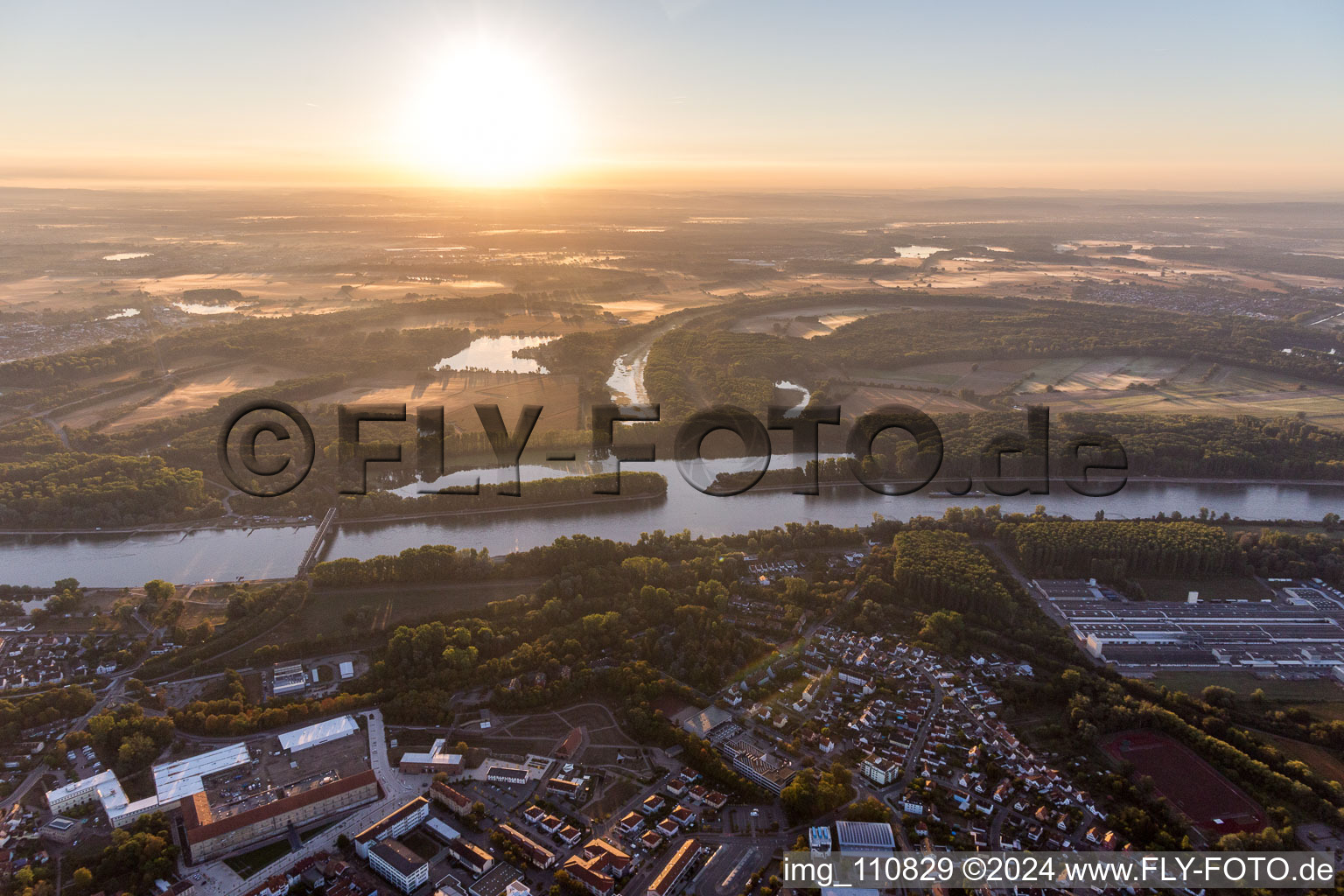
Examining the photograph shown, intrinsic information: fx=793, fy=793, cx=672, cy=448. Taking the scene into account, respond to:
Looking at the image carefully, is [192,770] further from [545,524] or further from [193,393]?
[193,393]

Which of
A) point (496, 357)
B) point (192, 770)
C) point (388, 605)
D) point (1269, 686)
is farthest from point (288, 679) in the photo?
point (496, 357)

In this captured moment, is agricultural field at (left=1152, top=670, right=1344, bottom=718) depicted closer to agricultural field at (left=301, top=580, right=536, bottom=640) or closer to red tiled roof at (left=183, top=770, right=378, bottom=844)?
agricultural field at (left=301, top=580, right=536, bottom=640)

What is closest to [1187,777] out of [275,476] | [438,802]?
[438,802]

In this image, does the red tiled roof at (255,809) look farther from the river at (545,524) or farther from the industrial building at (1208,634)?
the industrial building at (1208,634)

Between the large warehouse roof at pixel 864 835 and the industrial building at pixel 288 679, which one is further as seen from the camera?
the industrial building at pixel 288 679

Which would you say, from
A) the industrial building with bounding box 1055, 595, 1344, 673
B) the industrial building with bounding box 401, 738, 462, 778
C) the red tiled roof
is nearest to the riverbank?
the industrial building with bounding box 1055, 595, 1344, 673

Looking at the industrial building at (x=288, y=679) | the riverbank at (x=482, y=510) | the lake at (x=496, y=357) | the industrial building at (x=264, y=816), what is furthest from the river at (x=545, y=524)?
the lake at (x=496, y=357)
